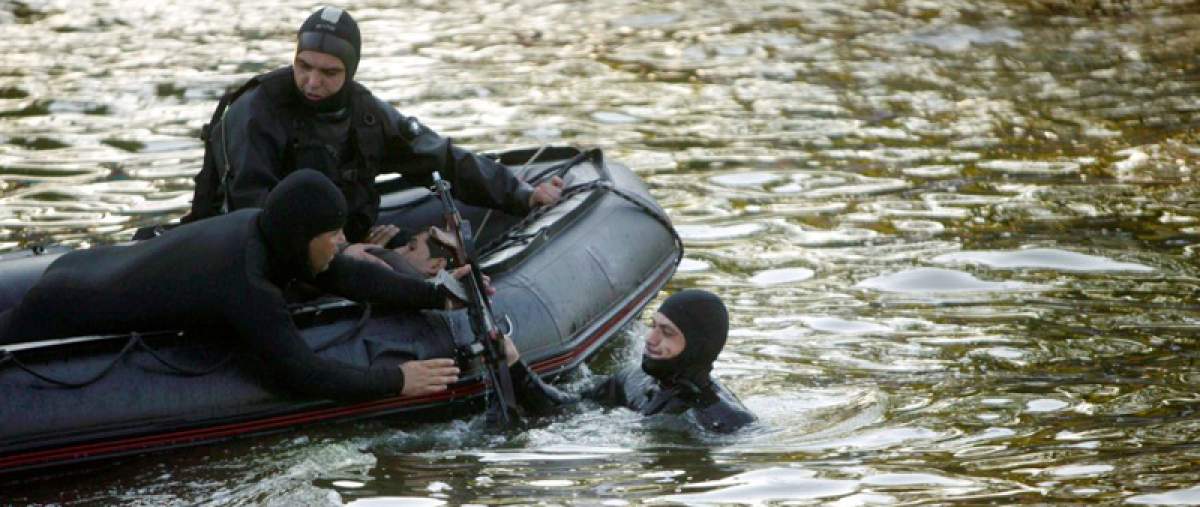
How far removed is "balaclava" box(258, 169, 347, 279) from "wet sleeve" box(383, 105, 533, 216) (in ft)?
4.87

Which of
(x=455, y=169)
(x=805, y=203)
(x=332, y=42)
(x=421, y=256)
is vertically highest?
(x=332, y=42)

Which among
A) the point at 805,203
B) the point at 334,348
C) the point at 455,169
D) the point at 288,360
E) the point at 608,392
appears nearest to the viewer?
the point at 288,360

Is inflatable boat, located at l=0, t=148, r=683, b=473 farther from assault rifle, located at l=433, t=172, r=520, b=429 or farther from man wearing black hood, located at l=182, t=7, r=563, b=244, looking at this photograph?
man wearing black hood, located at l=182, t=7, r=563, b=244

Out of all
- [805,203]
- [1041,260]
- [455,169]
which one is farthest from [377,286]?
[805,203]

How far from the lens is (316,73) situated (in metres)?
7.09

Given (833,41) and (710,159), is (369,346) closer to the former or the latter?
(710,159)

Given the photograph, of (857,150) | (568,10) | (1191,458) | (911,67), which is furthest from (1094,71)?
(1191,458)

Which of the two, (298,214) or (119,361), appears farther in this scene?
(119,361)

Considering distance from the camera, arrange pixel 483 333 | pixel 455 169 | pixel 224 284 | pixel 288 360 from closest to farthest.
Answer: pixel 224 284, pixel 288 360, pixel 483 333, pixel 455 169

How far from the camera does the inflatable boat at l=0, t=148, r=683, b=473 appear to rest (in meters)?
6.15

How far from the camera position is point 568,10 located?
59.6 ft

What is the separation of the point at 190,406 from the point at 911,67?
9890 mm

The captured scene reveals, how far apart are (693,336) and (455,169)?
1.82m

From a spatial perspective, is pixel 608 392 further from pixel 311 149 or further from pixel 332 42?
pixel 332 42
